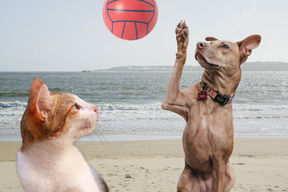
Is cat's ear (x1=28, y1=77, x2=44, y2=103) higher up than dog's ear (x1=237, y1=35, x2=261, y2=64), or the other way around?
dog's ear (x1=237, y1=35, x2=261, y2=64)

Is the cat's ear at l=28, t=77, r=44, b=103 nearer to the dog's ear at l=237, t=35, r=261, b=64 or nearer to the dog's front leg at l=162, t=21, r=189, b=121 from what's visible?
the dog's front leg at l=162, t=21, r=189, b=121

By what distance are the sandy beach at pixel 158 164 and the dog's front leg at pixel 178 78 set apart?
45.4 inches

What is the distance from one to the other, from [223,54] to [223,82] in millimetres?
221

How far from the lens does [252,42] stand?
9.29 ft

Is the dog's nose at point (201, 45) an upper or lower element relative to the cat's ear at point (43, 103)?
upper

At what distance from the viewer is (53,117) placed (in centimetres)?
188

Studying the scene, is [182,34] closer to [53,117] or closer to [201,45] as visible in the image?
[201,45]

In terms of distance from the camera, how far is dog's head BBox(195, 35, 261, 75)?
270cm

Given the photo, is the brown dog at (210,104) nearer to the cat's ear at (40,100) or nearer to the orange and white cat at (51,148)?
the orange and white cat at (51,148)

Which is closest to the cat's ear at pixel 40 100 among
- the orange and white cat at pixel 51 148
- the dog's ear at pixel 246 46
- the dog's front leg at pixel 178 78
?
the orange and white cat at pixel 51 148

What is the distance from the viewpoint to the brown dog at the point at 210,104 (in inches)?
106

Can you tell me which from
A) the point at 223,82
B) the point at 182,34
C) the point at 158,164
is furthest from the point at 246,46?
the point at 158,164

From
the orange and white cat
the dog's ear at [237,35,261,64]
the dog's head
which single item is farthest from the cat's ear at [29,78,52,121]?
the dog's ear at [237,35,261,64]

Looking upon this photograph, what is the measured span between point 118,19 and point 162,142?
4.68m
